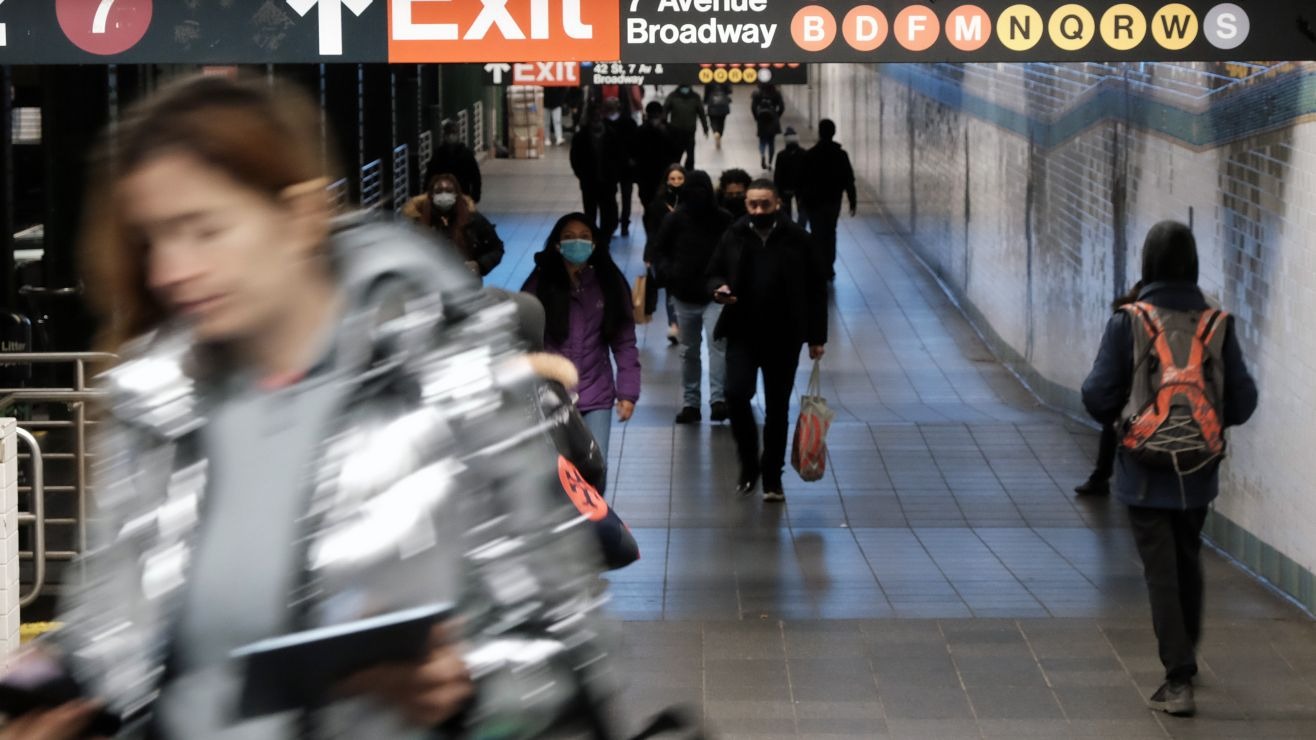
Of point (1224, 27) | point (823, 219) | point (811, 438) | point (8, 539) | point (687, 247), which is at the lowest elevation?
point (811, 438)

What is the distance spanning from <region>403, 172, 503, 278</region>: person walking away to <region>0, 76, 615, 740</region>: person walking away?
390 inches

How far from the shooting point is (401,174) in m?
25.7

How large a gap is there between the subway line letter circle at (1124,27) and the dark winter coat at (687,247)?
16.6ft

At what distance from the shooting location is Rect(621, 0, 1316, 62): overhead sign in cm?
737

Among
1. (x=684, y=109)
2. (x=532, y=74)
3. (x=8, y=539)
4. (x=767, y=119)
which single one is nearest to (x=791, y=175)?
(x=532, y=74)

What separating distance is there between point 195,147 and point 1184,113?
9.16 meters

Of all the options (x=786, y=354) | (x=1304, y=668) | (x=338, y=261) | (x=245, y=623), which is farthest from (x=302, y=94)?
(x=786, y=354)

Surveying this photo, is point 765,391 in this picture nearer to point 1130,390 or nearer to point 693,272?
point 693,272

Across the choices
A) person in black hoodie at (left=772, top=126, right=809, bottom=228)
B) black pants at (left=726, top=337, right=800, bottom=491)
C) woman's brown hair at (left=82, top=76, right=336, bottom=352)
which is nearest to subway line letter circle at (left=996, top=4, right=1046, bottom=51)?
black pants at (left=726, top=337, right=800, bottom=491)

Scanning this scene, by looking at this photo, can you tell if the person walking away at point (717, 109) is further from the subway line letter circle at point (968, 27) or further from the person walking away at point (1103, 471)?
the subway line letter circle at point (968, 27)

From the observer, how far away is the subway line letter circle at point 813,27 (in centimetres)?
741

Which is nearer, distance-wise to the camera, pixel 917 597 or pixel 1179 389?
pixel 1179 389

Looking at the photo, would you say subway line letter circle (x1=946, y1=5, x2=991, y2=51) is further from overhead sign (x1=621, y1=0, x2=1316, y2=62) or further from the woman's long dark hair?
the woman's long dark hair

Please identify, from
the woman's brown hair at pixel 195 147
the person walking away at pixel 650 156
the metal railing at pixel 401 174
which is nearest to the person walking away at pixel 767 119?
the metal railing at pixel 401 174
